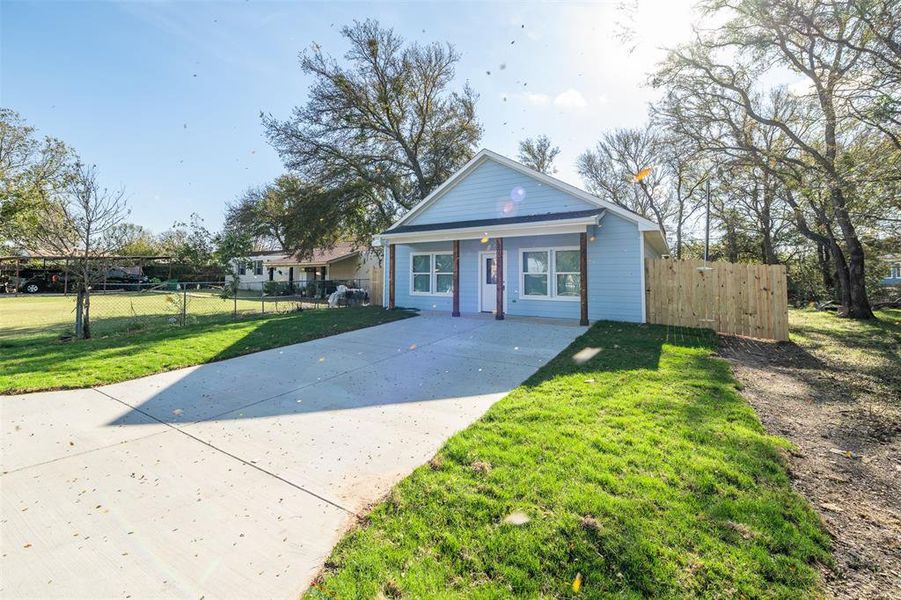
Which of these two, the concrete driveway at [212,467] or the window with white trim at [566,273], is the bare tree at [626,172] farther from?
the concrete driveway at [212,467]

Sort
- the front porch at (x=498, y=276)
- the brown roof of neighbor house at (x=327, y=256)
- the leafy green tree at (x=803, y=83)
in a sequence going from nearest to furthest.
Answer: the leafy green tree at (x=803, y=83) → the front porch at (x=498, y=276) → the brown roof of neighbor house at (x=327, y=256)

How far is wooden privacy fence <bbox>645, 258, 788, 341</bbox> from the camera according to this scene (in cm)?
874

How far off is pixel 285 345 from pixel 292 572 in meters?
6.78

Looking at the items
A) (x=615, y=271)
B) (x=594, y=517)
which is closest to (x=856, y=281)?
(x=615, y=271)

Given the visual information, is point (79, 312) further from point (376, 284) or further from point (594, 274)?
point (594, 274)

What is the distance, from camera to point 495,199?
13062 mm

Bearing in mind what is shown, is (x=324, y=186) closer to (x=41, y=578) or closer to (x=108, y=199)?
(x=108, y=199)

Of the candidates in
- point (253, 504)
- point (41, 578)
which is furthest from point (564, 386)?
point (41, 578)

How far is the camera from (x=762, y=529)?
2.37 meters

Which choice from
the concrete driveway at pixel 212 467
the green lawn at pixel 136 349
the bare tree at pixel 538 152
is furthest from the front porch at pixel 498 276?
the bare tree at pixel 538 152

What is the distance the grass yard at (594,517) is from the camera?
78.8 inches

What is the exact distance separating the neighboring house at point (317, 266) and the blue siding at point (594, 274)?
49.9 feet

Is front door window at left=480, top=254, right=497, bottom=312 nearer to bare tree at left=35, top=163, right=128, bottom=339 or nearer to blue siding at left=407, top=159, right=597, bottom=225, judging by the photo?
blue siding at left=407, top=159, right=597, bottom=225

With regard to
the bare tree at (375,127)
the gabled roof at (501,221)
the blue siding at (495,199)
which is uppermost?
the bare tree at (375,127)
